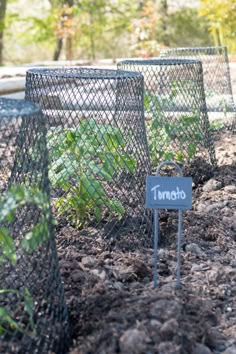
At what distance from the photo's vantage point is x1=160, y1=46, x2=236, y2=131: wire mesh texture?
6352 millimetres

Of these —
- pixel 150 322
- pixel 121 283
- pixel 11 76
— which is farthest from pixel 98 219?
pixel 11 76

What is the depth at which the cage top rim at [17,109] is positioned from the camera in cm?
220

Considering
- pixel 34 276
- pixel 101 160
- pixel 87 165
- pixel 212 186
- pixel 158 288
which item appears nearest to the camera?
pixel 34 276

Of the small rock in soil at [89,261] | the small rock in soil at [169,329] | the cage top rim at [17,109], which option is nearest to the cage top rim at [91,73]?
the cage top rim at [17,109]

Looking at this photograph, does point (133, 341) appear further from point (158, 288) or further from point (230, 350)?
point (158, 288)

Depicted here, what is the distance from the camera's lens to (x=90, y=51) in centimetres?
1625

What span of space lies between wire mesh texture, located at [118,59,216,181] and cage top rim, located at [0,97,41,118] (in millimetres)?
1923

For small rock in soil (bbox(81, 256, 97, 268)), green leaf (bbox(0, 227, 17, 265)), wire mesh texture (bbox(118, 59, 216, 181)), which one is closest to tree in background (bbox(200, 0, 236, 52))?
wire mesh texture (bbox(118, 59, 216, 181))

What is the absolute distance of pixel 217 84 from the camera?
23.2 feet

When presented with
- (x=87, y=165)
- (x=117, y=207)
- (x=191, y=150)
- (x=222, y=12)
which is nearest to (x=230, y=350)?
(x=117, y=207)

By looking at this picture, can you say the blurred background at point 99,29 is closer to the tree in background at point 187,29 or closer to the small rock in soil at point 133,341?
the tree in background at point 187,29

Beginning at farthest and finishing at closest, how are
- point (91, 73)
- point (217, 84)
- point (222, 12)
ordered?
point (222, 12) → point (217, 84) → point (91, 73)

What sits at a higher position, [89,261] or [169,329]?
[89,261]

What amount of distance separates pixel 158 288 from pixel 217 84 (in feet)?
15.1
